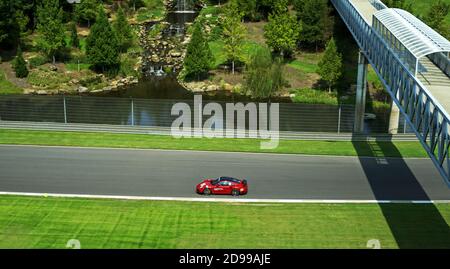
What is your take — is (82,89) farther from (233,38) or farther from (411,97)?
(411,97)

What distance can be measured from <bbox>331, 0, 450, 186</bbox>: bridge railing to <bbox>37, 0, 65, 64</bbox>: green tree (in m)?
33.4

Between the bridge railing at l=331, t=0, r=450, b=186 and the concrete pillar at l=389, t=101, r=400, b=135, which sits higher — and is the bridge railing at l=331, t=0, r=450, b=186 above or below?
above

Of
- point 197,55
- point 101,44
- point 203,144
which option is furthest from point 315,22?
point 203,144

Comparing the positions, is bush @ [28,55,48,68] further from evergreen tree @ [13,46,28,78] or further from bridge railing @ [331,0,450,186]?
bridge railing @ [331,0,450,186]

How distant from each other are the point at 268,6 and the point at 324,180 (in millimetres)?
→ 42041

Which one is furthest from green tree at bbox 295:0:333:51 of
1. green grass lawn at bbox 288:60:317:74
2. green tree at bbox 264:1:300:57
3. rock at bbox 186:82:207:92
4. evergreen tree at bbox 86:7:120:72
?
evergreen tree at bbox 86:7:120:72

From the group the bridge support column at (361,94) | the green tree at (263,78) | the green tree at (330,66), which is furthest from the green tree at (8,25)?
the bridge support column at (361,94)

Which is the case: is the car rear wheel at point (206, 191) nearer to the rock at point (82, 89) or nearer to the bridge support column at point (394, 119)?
the bridge support column at point (394, 119)

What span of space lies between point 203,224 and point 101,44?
38.1m

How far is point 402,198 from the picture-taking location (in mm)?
31406

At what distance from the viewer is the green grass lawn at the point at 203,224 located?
2597 centimetres

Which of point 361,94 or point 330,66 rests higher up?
point 330,66

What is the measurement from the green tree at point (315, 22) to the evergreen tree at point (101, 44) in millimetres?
22531

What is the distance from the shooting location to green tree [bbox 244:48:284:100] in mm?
58375
